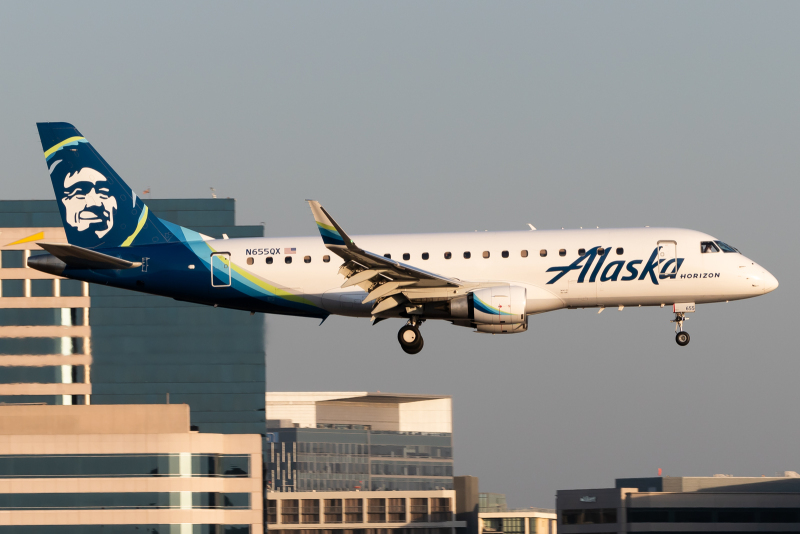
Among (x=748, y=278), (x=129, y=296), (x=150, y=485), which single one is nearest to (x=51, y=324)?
(x=129, y=296)

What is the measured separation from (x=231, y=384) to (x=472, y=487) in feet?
202

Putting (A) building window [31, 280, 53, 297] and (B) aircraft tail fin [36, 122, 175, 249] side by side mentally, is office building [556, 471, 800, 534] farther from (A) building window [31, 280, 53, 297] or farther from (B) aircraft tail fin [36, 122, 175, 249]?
(B) aircraft tail fin [36, 122, 175, 249]

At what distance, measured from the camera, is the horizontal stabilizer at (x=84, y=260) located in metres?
46.7

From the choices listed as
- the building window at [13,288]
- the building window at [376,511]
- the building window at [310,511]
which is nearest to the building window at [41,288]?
the building window at [13,288]

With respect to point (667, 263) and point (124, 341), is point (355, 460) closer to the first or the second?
point (124, 341)

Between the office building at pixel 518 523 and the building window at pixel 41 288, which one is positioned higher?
the building window at pixel 41 288

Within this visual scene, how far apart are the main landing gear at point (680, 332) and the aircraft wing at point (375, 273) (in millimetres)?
9355

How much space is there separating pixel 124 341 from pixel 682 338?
7780cm

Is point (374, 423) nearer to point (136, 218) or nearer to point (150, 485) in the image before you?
point (150, 485)

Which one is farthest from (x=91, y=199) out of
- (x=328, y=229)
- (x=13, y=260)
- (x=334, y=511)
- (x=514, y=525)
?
(x=514, y=525)

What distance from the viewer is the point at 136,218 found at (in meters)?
50.6

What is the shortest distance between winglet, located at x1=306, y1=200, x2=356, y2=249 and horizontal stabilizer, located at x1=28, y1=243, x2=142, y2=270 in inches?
408

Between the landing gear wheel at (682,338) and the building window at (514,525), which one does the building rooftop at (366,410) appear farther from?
the landing gear wheel at (682,338)

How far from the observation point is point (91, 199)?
51.2 meters
